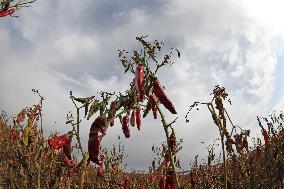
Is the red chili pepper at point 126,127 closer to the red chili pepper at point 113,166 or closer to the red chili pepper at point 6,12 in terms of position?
Result: the red chili pepper at point 113,166

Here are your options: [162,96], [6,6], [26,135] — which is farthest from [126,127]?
[6,6]

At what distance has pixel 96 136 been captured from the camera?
2.20 meters

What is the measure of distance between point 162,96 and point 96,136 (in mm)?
510

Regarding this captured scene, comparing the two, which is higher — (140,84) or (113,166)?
(113,166)

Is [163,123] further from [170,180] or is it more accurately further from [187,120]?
[170,180]

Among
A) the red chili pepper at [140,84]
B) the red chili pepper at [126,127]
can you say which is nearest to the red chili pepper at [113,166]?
the red chili pepper at [126,127]

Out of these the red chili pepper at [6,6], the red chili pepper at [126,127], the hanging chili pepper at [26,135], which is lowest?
the red chili pepper at [126,127]

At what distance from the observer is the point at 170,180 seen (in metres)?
2.74

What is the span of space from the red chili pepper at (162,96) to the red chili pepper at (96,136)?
0.45 meters

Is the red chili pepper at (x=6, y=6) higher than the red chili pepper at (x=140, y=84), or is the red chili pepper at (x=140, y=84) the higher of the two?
the red chili pepper at (x=6, y=6)

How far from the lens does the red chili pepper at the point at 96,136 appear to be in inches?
80.1

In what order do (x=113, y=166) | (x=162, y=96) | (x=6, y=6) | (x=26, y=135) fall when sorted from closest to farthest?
(x=162, y=96)
(x=26, y=135)
(x=113, y=166)
(x=6, y=6)

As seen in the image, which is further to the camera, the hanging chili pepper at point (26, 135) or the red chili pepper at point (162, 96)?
the hanging chili pepper at point (26, 135)

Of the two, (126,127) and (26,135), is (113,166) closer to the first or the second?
(26,135)
